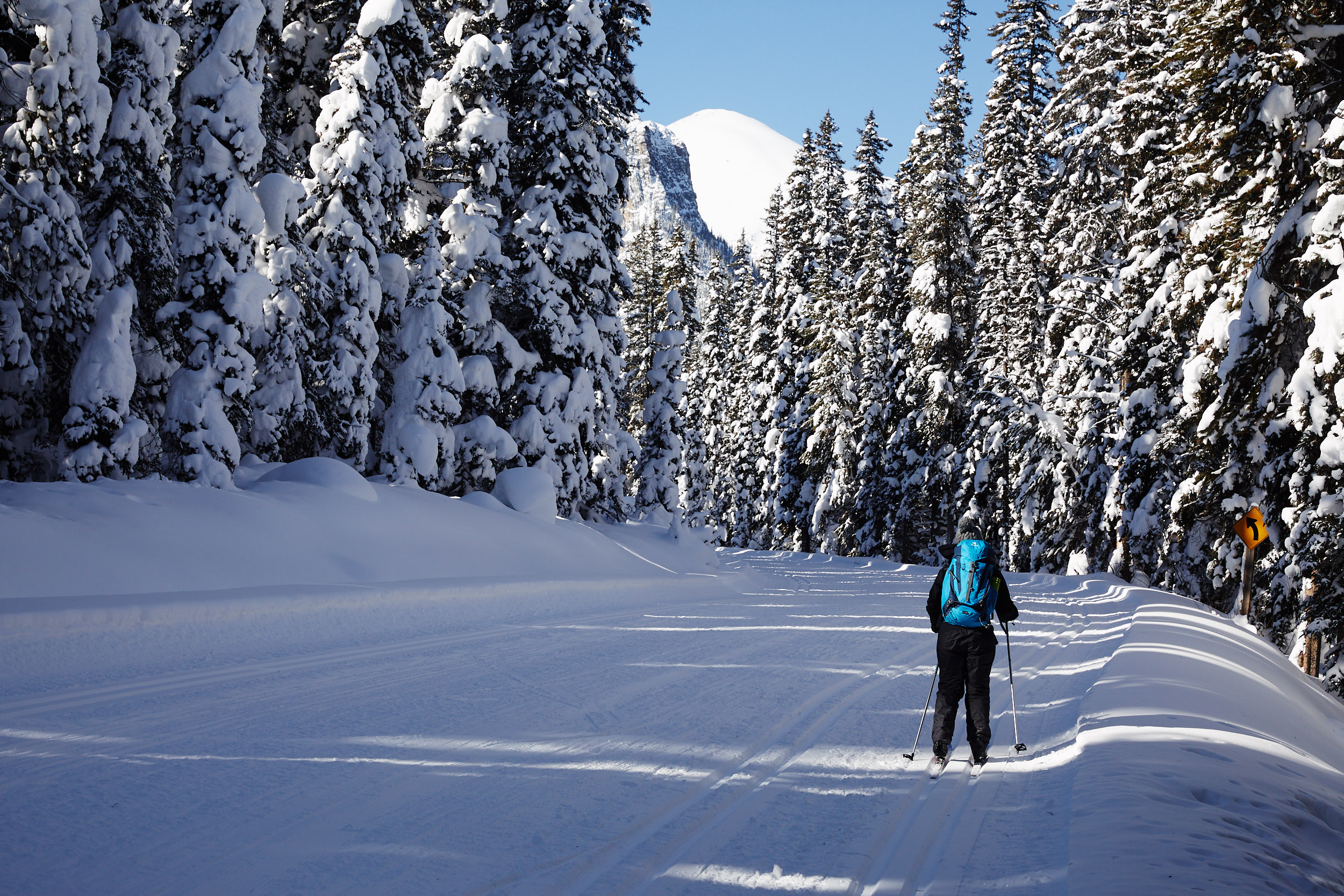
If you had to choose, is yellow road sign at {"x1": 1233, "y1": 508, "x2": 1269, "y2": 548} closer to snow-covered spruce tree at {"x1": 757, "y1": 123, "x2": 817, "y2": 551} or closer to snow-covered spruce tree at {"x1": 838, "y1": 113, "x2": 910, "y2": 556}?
snow-covered spruce tree at {"x1": 838, "y1": 113, "x2": 910, "y2": 556}

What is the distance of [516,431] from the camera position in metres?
19.2

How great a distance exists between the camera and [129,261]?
1261 cm

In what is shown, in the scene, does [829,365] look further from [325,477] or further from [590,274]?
[325,477]

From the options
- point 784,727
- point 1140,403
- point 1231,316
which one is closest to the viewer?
point 784,727

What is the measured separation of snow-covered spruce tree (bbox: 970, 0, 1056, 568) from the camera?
29.0 metres

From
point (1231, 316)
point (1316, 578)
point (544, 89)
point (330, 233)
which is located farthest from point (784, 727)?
point (544, 89)

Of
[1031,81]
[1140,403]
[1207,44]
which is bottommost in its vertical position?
[1140,403]

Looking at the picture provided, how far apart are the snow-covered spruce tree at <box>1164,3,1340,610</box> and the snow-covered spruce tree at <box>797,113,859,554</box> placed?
1985 cm

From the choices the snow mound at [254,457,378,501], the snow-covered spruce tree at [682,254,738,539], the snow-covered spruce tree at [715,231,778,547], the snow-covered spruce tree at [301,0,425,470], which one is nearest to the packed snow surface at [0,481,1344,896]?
the snow mound at [254,457,378,501]

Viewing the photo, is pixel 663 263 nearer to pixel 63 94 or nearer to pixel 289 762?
pixel 63 94

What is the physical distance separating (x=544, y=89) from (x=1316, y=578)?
57.3 ft

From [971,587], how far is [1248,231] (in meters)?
11.5

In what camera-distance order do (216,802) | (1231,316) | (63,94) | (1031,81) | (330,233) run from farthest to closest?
1. (1031,81)
2. (330,233)
3. (1231,316)
4. (63,94)
5. (216,802)

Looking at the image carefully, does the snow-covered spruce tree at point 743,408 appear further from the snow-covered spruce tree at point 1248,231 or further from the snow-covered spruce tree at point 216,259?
the snow-covered spruce tree at point 216,259
